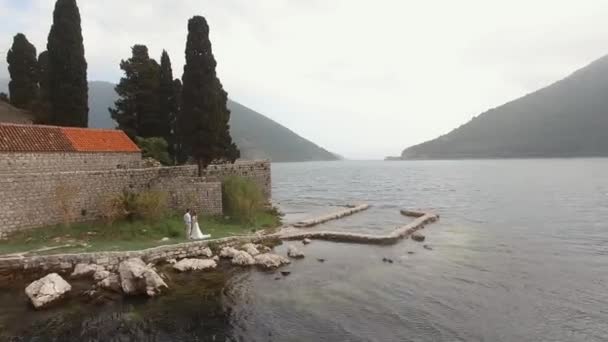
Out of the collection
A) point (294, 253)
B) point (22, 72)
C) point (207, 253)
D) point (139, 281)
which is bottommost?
point (294, 253)

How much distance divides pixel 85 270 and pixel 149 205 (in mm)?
6373

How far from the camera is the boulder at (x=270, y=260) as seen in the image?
741 inches

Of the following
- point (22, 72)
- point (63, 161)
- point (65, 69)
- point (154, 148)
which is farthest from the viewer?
point (22, 72)

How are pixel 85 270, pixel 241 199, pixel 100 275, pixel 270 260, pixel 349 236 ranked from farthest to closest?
pixel 241 199 < pixel 349 236 < pixel 270 260 < pixel 85 270 < pixel 100 275

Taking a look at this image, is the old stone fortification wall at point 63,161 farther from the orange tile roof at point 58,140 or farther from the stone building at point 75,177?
the orange tile roof at point 58,140

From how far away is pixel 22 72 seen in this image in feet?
149

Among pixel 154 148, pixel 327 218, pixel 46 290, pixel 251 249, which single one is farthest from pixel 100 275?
pixel 154 148

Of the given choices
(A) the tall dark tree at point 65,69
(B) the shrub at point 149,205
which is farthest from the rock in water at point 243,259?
(A) the tall dark tree at point 65,69

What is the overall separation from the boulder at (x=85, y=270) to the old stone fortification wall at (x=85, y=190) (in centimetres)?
586

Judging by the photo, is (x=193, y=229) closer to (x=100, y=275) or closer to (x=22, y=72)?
(x=100, y=275)

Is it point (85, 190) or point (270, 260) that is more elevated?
point (85, 190)

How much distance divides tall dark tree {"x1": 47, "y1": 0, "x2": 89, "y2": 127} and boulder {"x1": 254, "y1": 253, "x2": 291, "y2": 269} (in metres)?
23.0

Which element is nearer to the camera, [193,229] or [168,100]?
[193,229]

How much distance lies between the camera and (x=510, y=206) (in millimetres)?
43844
